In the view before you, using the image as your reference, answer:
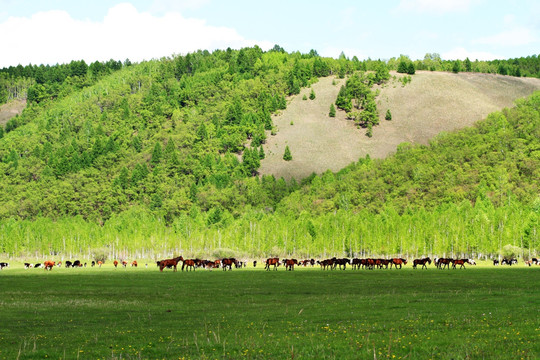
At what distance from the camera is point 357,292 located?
52.4 meters

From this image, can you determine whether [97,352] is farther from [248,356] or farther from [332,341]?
[332,341]

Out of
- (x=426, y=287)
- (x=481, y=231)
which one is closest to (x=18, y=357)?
(x=426, y=287)

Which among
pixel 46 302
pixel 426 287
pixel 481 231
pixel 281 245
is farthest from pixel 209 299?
pixel 281 245

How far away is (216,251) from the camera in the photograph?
160750mm

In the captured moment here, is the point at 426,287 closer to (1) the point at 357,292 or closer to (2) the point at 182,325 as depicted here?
(1) the point at 357,292

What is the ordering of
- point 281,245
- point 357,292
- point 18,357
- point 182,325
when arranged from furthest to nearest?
point 281,245, point 357,292, point 182,325, point 18,357

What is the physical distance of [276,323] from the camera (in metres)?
34.4

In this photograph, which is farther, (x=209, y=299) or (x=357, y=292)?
(x=357, y=292)

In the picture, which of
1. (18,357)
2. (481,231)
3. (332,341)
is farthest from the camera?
(481,231)

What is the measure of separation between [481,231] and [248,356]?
12986cm

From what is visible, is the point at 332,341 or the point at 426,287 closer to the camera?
the point at 332,341

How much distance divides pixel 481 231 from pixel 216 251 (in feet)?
218

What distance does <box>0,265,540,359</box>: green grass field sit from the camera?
26250mm

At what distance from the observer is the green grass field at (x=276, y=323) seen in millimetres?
26250
